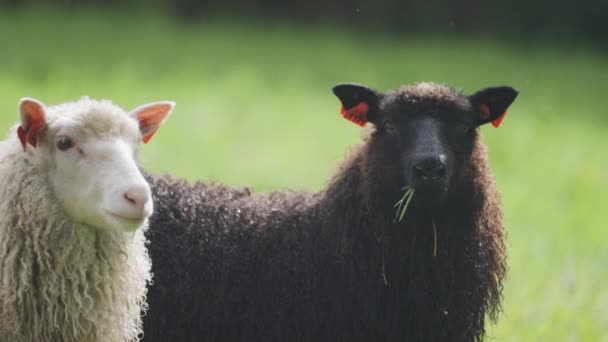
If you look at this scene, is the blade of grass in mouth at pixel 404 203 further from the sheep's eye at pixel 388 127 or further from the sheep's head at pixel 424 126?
the sheep's eye at pixel 388 127

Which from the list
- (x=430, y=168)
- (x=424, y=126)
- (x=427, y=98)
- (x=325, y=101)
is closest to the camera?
(x=430, y=168)

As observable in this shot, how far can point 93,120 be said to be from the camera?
5492mm

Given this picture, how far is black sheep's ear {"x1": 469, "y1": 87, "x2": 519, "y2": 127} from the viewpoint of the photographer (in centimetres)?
656

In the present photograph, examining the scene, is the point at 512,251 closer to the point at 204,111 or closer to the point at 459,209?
the point at 459,209

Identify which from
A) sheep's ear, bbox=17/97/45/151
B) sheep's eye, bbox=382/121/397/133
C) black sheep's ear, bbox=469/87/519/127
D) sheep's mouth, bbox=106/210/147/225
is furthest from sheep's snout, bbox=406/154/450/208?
sheep's ear, bbox=17/97/45/151

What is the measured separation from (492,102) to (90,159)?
8.45ft

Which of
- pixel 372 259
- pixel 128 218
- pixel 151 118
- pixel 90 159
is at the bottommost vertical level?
pixel 128 218

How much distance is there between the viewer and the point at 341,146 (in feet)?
48.7

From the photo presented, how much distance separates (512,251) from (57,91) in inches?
304

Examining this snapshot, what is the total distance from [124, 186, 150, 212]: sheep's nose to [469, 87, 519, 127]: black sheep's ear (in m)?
2.35

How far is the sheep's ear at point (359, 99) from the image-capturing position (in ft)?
21.7

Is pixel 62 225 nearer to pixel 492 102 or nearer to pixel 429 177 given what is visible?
pixel 429 177

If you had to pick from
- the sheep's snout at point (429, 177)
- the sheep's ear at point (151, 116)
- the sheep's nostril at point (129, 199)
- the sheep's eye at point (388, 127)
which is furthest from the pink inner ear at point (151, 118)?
the sheep's snout at point (429, 177)

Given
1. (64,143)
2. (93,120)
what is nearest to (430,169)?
(93,120)
